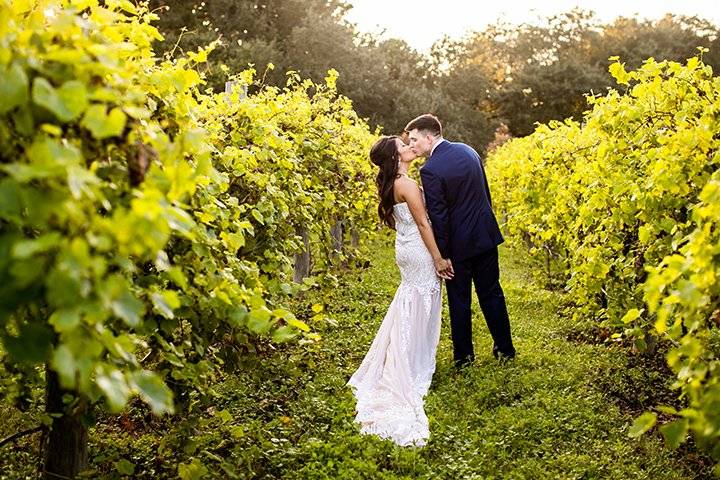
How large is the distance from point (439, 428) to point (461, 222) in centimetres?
168

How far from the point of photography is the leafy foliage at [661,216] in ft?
7.61

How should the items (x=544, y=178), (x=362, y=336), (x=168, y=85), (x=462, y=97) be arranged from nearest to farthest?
(x=168, y=85) < (x=362, y=336) < (x=544, y=178) < (x=462, y=97)

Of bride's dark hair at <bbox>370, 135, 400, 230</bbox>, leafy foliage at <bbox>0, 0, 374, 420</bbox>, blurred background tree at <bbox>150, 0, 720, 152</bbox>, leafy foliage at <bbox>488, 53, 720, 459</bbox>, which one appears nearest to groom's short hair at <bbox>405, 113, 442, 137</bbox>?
bride's dark hair at <bbox>370, 135, 400, 230</bbox>

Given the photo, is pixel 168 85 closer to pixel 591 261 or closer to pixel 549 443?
pixel 549 443

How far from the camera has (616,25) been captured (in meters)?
37.7

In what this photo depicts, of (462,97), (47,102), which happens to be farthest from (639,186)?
(462,97)

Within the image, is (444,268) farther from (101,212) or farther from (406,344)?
(101,212)

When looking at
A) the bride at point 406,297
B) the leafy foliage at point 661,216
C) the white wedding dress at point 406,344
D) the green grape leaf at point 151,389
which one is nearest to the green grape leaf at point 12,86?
the green grape leaf at point 151,389

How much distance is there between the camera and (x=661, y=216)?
14.5 feet

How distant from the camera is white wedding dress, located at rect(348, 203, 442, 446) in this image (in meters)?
5.17

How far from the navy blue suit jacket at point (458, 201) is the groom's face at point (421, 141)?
85 mm

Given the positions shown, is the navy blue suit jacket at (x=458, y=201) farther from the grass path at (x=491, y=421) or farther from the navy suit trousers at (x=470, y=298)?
the grass path at (x=491, y=421)

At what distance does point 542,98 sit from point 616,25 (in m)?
5.80

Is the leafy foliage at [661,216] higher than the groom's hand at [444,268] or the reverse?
higher
